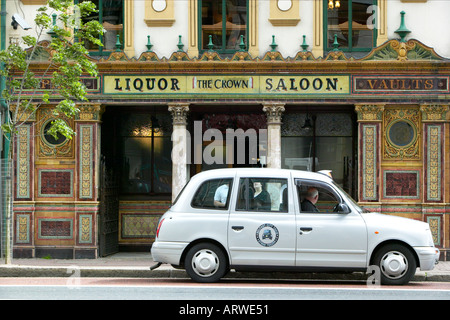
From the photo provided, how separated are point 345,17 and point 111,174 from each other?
6614 millimetres

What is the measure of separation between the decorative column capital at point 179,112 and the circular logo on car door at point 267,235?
19.7ft

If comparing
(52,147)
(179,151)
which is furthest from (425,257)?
(52,147)

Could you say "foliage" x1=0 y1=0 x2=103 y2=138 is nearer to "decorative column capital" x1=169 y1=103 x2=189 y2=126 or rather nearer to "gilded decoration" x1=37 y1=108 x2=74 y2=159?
"gilded decoration" x1=37 y1=108 x2=74 y2=159

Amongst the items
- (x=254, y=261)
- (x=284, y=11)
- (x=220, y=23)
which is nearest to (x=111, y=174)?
(x=220, y=23)

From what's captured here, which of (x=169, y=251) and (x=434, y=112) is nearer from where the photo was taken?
(x=169, y=251)

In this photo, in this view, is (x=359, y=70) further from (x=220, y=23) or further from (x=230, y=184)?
(x=230, y=184)

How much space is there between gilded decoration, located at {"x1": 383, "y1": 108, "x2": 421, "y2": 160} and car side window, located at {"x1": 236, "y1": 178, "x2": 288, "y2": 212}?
585 cm

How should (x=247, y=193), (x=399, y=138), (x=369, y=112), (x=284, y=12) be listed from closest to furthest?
(x=247, y=193), (x=369, y=112), (x=399, y=138), (x=284, y=12)

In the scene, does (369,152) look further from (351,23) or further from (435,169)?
(351,23)

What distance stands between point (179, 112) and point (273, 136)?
2200 millimetres

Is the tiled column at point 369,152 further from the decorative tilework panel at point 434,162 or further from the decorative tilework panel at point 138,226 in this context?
the decorative tilework panel at point 138,226

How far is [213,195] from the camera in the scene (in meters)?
13.4

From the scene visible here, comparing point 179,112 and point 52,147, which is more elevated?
point 179,112

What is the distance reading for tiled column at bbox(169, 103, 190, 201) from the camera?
60.8 feet
